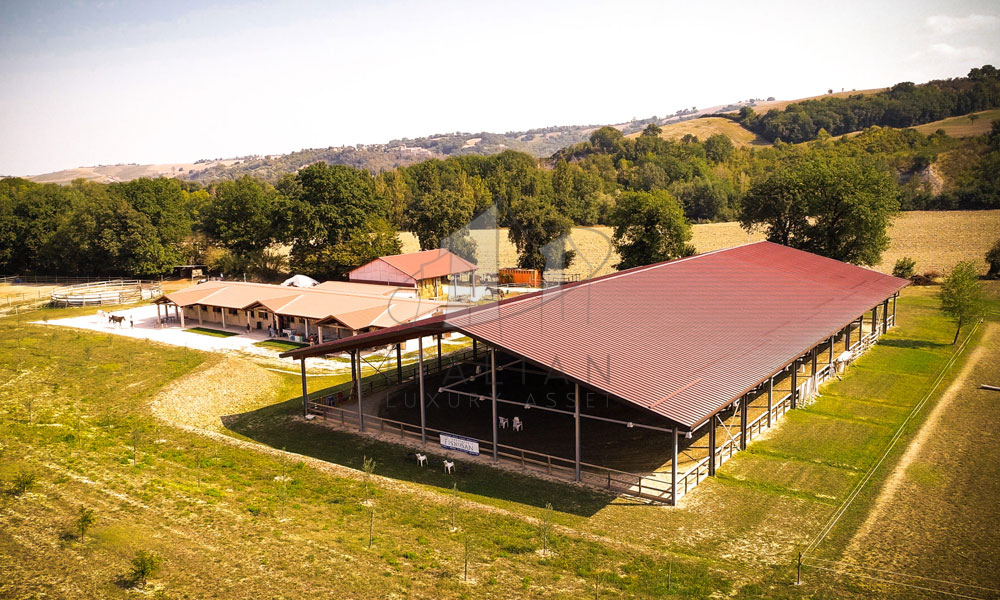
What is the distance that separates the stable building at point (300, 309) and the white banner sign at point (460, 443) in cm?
1468

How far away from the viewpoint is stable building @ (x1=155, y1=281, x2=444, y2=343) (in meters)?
36.8

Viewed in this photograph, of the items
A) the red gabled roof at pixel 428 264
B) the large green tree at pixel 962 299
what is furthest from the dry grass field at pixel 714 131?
the large green tree at pixel 962 299

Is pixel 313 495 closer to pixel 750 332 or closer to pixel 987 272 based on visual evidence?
pixel 750 332

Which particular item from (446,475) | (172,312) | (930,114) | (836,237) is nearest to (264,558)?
(446,475)

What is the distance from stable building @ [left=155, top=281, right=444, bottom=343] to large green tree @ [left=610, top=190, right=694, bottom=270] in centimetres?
1891

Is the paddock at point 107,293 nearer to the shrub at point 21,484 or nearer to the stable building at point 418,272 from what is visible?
the stable building at point 418,272

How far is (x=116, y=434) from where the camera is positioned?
23406 mm

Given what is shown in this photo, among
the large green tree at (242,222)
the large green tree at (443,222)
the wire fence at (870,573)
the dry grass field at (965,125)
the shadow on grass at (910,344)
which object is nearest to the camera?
the wire fence at (870,573)

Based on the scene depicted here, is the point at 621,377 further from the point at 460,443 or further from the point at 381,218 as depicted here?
the point at 381,218

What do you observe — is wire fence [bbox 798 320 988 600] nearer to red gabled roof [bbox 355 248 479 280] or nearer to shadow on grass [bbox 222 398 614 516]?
shadow on grass [bbox 222 398 614 516]

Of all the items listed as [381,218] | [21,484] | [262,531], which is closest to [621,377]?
[262,531]

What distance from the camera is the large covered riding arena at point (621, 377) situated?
62.3 ft

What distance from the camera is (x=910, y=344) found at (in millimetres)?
34688

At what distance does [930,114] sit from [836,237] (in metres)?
123
